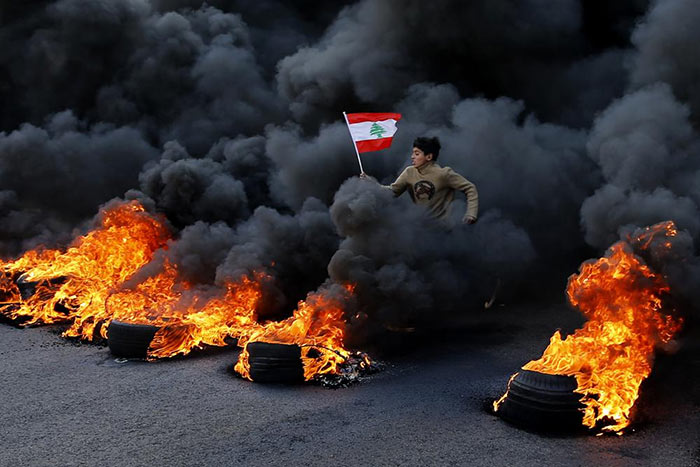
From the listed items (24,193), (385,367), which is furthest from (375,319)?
(24,193)

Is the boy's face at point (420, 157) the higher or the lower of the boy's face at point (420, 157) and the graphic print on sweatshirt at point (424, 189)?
the higher

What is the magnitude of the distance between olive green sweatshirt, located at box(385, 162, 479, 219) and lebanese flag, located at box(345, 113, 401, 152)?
777mm

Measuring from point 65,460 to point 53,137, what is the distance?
14355 millimetres

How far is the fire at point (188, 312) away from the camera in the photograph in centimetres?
855

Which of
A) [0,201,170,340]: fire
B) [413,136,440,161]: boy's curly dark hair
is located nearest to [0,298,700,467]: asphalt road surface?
[0,201,170,340]: fire

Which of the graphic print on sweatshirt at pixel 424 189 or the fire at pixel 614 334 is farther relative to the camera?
the graphic print on sweatshirt at pixel 424 189

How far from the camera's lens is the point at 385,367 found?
24.7ft

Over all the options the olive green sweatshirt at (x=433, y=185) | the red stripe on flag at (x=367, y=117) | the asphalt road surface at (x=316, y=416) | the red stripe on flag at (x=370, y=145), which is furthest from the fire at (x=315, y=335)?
the red stripe on flag at (x=367, y=117)

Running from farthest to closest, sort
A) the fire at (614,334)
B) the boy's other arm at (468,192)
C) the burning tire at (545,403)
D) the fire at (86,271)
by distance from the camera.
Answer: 1. the fire at (86,271)
2. the boy's other arm at (468,192)
3. the fire at (614,334)
4. the burning tire at (545,403)

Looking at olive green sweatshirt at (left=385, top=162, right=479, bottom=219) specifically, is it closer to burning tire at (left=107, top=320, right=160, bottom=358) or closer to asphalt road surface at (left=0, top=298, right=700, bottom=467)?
asphalt road surface at (left=0, top=298, right=700, bottom=467)

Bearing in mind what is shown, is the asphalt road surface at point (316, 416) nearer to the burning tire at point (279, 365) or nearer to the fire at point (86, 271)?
the burning tire at point (279, 365)

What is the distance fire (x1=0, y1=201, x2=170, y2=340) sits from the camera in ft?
36.4

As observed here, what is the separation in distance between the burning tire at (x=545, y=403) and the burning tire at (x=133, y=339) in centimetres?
513

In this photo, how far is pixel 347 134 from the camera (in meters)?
13.1
